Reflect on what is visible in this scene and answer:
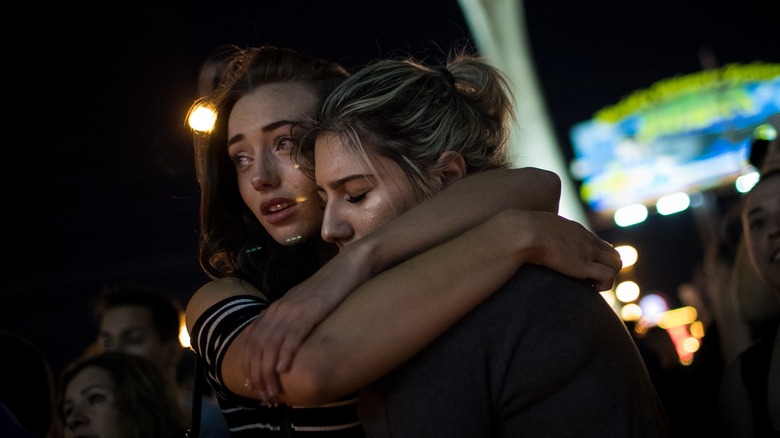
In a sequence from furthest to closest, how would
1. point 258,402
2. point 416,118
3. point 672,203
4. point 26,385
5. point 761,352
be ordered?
point 672,203, point 26,385, point 761,352, point 416,118, point 258,402

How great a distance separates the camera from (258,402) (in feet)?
6.32

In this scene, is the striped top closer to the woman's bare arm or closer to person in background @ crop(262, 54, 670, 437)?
the woman's bare arm

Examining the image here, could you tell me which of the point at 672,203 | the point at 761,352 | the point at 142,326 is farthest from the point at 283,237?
the point at 672,203

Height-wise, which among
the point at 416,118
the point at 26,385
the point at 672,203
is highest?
the point at 672,203

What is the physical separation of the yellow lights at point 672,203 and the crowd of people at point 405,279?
23.0m

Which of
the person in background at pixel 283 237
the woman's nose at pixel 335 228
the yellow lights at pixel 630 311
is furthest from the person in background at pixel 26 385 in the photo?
the yellow lights at pixel 630 311

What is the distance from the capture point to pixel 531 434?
152cm

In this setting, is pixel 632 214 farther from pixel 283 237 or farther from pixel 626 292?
pixel 283 237

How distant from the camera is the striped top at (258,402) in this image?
5.89 ft

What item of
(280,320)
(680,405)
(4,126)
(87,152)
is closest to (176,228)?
(87,152)

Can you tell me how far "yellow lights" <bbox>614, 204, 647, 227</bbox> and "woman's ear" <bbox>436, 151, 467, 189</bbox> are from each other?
24398 mm

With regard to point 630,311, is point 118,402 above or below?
above

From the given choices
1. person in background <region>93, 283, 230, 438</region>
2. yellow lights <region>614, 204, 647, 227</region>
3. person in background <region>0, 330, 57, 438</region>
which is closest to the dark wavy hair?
person in background <region>0, 330, 57, 438</region>

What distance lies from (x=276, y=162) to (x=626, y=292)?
23.5 m
